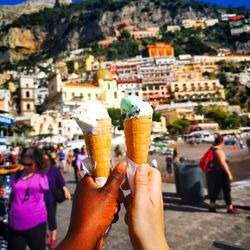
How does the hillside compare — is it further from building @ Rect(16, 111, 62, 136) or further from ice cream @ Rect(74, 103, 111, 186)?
ice cream @ Rect(74, 103, 111, 186)

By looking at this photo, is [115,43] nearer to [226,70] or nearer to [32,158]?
[226,70]

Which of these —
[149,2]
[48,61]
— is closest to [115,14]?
[149,2]

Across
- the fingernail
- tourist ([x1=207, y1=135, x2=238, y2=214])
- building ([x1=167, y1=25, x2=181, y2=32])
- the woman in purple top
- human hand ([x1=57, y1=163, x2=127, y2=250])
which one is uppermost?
building ([x1=167, y1=25, x2=181, y2=32])

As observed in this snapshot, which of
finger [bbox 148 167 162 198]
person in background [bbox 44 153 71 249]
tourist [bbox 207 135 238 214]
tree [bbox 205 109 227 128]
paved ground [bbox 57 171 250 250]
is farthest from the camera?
tree [bbox 205 109 227 128]

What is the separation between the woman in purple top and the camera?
10.5 ft

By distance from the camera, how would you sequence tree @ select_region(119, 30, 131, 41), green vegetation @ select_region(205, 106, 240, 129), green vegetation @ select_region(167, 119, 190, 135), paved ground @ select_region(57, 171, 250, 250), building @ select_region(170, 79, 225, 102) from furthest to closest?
tree @ select_region(119, 30, 131, 41) < building @ select_region(170, 79, 225, 102) < green vegetation @ select_region(205, 106, 240, 129) < green vegetation @ select_region(167, 119, 190, 135) < paved ground @ select_region(57, 171, 250, 250)

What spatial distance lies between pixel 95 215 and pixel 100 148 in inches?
12.5

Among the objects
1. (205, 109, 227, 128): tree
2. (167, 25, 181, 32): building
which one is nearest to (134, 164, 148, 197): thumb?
(205, 109, 227, 128): tree

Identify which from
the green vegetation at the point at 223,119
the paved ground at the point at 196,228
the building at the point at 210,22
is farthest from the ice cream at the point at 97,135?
the building at the point at 210,22

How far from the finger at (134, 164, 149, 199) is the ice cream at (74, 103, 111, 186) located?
192mm

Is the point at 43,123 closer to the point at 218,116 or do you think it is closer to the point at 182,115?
the point at 182,115

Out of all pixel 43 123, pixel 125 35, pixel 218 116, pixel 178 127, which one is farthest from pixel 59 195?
pixel 125 35

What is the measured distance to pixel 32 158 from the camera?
3391 mm

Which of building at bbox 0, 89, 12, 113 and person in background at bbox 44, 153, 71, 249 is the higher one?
building at bbox 0, 89, 12, 113
